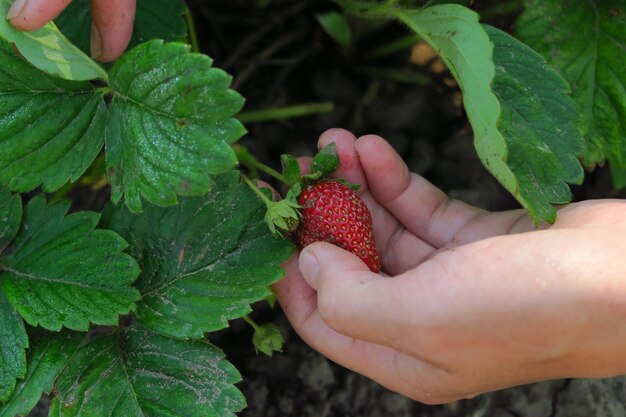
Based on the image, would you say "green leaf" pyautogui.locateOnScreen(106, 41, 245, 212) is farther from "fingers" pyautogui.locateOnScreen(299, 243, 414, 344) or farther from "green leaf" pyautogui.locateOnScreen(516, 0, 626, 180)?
"green leaf" pyautogui.locateOnScreen(516, 0, 626, 180)

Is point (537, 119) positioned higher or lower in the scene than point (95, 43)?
lower

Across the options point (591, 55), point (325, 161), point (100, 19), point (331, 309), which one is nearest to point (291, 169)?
point (325, 161)

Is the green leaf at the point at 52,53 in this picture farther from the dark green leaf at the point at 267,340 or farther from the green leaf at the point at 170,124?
the dark green leaf at the point at 267,340

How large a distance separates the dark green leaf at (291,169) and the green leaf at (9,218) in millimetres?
479

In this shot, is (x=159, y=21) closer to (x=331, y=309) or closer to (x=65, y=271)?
(x=65, y=271)

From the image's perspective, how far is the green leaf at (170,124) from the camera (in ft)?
3.48

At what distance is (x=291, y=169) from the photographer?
1.20m

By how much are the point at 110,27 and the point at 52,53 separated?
118 millimetres

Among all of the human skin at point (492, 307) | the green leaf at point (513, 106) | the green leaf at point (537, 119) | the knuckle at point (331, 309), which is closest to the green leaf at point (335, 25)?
the green leaf at point (513, 106)

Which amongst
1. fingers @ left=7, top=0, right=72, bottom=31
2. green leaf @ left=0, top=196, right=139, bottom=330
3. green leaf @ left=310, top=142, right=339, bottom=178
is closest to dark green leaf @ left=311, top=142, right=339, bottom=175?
green leaf @ left=310, top=142, right=339, bottom=178

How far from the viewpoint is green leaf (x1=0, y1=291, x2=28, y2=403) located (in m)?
1.20

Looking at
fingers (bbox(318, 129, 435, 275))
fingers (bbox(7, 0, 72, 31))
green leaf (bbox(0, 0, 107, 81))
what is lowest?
fingers (bbox(318, 129, 435, 275))

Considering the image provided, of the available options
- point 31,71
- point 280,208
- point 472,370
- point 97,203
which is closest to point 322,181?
point 280,208

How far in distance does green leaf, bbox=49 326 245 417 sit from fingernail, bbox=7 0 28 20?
559mm
